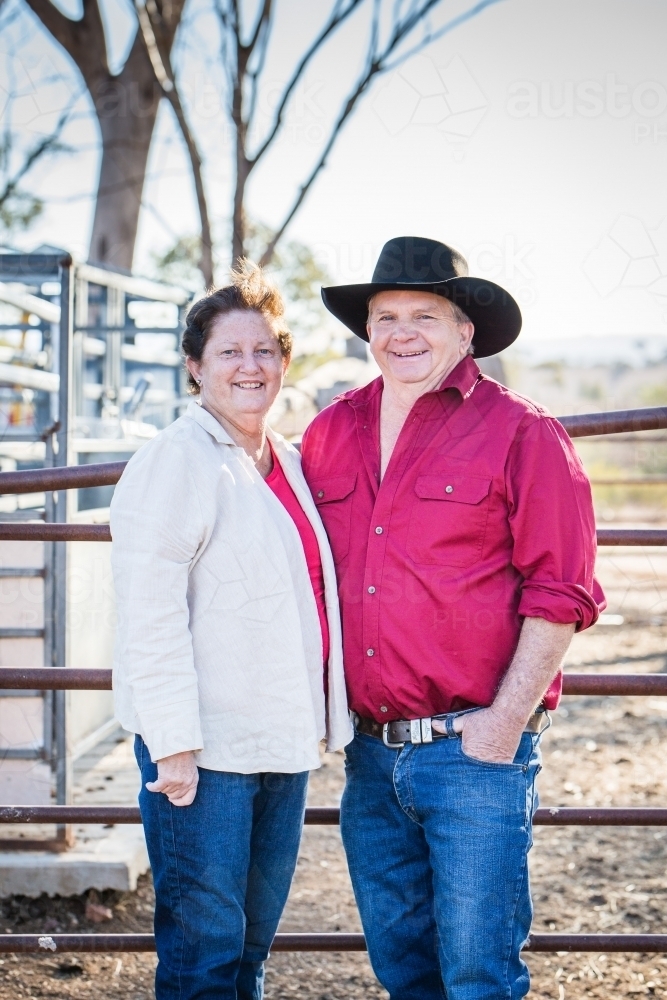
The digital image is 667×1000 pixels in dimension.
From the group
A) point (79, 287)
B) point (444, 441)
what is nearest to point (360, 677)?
point (444, 441)

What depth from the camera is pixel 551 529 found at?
1838mm

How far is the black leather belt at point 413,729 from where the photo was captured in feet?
6.29

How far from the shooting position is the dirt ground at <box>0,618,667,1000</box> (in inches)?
117

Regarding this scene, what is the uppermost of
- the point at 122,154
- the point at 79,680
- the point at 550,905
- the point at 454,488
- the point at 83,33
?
the point at 83,33

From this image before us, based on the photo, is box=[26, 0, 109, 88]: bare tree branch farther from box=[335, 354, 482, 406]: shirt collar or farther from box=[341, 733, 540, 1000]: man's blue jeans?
box=[341, 733, 540, 1000]: man's blue jeans

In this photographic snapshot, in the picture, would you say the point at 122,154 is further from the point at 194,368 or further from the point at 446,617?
the point at 446,617

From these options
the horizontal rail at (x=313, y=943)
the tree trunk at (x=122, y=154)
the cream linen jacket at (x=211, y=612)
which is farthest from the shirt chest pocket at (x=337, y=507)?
the tree trunk at (x=122, y=154)

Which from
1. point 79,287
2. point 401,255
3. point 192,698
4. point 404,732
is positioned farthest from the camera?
point 79,287

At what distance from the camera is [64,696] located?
342 centimetres

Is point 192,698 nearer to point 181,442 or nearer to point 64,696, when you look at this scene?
point 181,442

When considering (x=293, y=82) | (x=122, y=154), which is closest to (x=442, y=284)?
(x=293, y=82)

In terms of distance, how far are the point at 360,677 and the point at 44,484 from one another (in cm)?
86

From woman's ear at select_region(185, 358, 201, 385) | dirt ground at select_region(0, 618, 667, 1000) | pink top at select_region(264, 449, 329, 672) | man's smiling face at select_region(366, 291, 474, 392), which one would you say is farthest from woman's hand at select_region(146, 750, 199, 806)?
dirt ground at select_region(0, 618, 667, 1000)

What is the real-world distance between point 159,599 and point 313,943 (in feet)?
3.54
